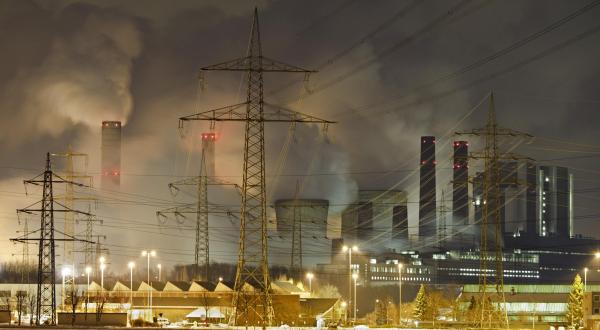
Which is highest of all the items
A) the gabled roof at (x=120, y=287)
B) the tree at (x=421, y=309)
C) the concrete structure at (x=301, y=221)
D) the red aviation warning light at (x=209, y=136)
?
the red aviation warning light at (x=209, y=136)

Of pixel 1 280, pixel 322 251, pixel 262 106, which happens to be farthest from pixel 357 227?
pixel 262 106

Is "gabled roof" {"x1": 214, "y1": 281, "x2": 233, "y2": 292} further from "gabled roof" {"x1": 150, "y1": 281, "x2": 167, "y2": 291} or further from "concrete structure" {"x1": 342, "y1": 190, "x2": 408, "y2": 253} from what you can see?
"concrete structure" {"x1": 342, "y1": 190, "x2": 408, "y2": 253}

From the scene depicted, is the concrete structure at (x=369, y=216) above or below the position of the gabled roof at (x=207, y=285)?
above

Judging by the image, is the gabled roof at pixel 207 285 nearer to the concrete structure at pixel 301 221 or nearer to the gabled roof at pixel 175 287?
the gabled roof at pixel 175 287

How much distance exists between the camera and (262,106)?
1524 inches

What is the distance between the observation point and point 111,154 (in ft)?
296

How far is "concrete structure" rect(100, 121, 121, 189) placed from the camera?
3388 inches

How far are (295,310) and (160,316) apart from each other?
987 centimetres

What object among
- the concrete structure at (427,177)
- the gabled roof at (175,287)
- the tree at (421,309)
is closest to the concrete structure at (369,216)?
the tree at (421,309)

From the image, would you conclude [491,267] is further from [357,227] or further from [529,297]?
[529,297]

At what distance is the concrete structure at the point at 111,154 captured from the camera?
8606 centimetres

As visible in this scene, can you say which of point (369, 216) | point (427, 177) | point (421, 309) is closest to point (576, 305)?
point (421, 309)

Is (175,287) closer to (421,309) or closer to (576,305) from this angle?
(421,309)

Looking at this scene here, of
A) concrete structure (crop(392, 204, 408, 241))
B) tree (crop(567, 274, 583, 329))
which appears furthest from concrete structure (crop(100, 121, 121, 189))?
concrete structure (crop(392, 204, 408, 241))
